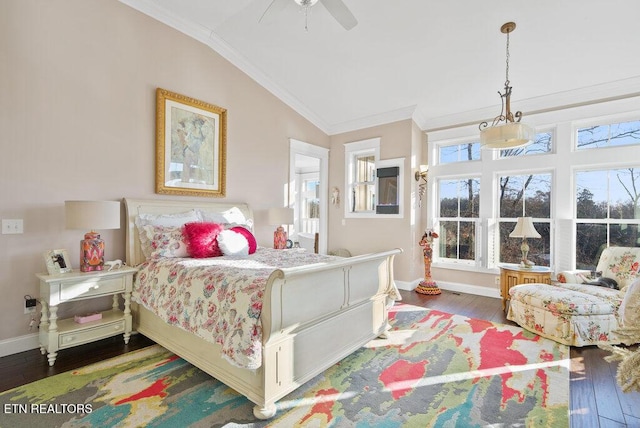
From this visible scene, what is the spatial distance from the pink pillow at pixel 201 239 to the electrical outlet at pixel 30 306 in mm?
1330

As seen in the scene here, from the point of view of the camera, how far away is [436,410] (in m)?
1.95

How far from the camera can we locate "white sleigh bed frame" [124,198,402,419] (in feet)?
6.16

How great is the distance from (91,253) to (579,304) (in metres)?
4.50

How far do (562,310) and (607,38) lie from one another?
2745 mm

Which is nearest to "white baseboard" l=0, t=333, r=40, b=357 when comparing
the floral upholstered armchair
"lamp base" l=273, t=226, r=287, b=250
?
"lamp base" l=273, t=226, r=287, b=250

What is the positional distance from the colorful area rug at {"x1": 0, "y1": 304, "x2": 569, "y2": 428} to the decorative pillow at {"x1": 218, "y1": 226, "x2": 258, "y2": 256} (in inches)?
42.1

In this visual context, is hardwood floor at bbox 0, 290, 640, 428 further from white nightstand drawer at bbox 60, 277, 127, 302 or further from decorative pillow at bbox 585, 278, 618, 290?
decorative pillow at bbox 585, 278, 618, 290

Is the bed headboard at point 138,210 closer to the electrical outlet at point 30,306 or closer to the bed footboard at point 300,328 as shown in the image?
the bed footboard at point 300,328

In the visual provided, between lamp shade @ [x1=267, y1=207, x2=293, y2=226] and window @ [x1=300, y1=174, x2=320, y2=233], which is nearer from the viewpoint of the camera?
lamp shade @ [x1=267, y1=207, x2=293, y2=226]

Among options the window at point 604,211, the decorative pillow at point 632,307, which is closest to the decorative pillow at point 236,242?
the decorative pillow at point 632,307

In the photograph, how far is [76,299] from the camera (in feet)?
8.50

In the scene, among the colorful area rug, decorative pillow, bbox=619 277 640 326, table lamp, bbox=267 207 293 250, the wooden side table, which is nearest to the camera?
decorative pillow, bbox=619 277 640 326

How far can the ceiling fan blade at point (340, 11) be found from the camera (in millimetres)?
2591

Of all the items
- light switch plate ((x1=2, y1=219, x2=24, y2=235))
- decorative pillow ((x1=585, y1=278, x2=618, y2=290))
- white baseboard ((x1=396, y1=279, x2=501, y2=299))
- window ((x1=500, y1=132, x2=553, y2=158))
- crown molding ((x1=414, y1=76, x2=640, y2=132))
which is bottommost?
white baseboard ((x1=396, y1=279, x2=501, y2=299))
